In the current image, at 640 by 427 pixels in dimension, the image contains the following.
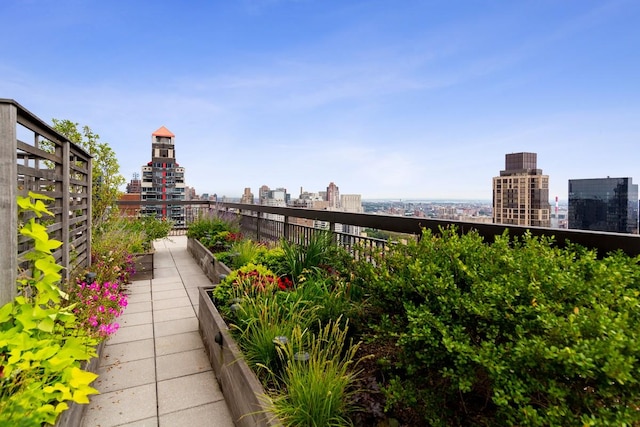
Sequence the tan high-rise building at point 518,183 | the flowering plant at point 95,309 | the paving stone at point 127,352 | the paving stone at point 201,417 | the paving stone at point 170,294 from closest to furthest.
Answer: the paving stone at point 201,417 < the flowering plant at point 95,309 < the paving stone at point 127,352 < the paving stone at point 170,294 < the tan high-rise building at point 518,183

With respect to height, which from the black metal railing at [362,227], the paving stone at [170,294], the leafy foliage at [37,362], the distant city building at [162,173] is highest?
the distant city building at [162,173]

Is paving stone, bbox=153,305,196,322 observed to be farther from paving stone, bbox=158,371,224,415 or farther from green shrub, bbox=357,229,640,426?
green shrub, bbox=357,229,640,426

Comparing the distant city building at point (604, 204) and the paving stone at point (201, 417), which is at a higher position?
the distant city building at point (604, 204)

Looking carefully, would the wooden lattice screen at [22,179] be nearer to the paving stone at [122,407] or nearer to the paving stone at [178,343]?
the paving stone at [122,407]

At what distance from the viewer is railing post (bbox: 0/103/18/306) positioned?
1729 millimetres

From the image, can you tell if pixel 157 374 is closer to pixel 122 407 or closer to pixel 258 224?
pixel 122 407

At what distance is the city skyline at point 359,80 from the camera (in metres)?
7.18

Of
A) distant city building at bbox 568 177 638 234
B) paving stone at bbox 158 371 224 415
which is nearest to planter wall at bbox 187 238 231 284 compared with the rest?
paving stone at bbox 158 371 224 415

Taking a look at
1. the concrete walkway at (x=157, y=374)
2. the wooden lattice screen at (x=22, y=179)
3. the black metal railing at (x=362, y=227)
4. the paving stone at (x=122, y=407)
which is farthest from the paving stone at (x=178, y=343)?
the black metal railing at (x=362, y=227)

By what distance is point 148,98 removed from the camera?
1083 cm

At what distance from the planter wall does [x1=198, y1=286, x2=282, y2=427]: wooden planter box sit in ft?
5.32

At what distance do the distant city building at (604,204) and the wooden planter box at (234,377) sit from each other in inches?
72.2

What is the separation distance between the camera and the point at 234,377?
1.89 m

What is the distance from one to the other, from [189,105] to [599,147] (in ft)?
46.0
